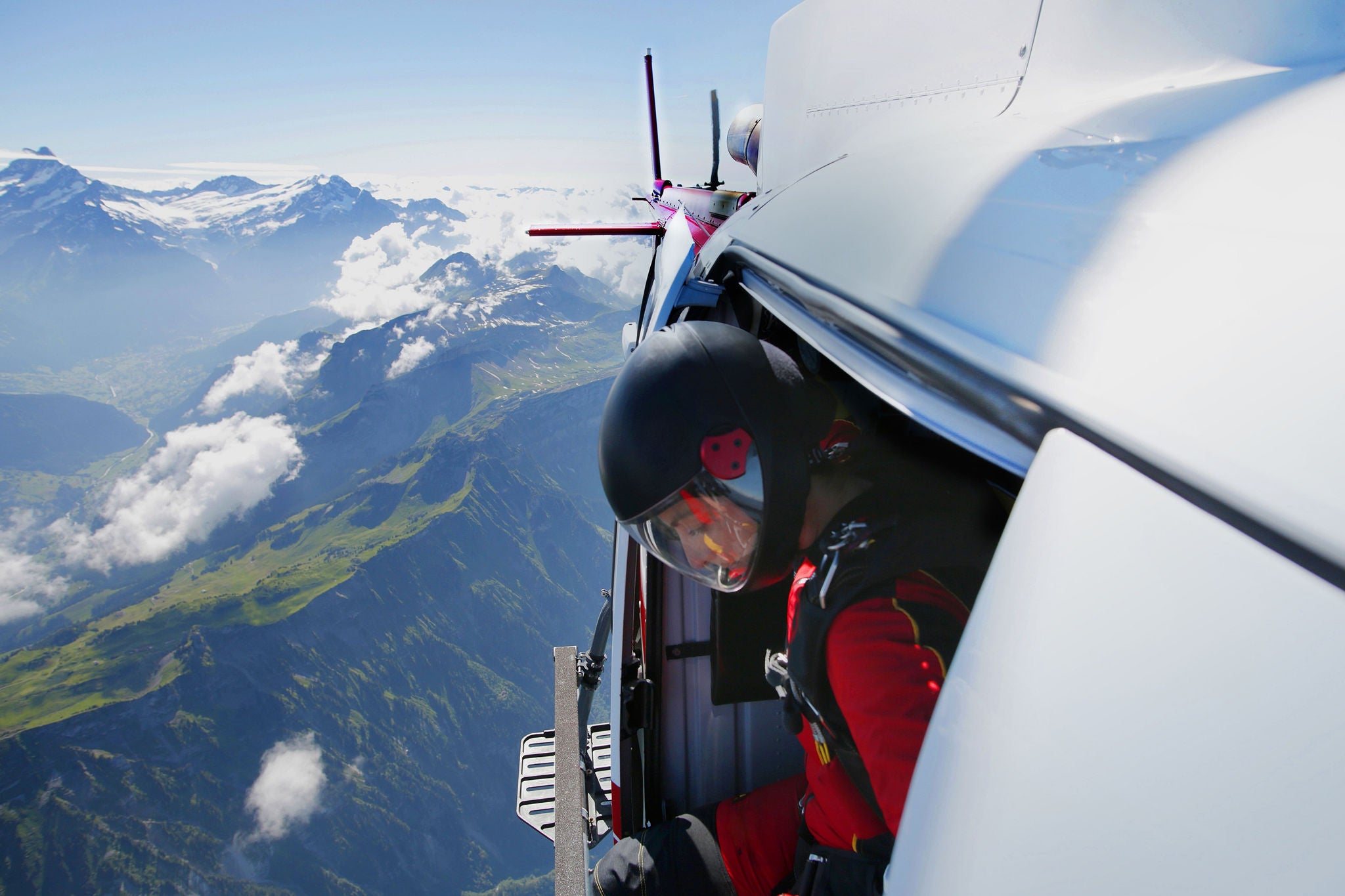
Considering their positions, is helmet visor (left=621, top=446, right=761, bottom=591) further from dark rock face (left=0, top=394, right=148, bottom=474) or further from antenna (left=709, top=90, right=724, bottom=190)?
dark rock face (left=0, top=394, right=148, bottom=474)

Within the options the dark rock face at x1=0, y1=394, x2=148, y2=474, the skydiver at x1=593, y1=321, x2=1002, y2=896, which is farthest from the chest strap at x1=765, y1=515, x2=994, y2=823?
the dark rock face at x1=0, y1=394, x2=148, y2=474

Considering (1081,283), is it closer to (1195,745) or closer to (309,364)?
(1195,745)

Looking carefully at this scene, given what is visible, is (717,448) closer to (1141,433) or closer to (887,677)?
(887,677)

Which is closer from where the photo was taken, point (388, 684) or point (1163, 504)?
point (1163, 504)

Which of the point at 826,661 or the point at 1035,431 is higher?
the point at 1035,431

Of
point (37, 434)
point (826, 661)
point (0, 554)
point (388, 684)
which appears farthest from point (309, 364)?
point (826, 661)

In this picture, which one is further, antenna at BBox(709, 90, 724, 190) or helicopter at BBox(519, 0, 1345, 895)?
antenna at BBox(709, 90, 724, 190)
